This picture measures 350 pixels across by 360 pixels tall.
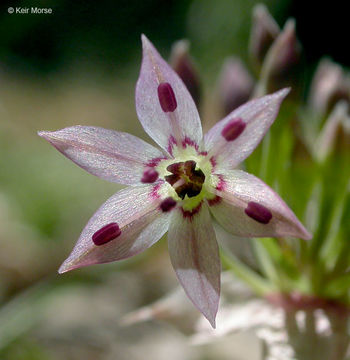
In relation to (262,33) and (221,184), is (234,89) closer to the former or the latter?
(262,33)

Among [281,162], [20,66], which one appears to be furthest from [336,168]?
[20,66]

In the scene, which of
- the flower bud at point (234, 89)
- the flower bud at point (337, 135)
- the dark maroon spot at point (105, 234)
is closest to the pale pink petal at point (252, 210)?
the dark maroon spot at point (105, 234)

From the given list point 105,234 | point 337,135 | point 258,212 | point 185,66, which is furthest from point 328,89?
point 105,234

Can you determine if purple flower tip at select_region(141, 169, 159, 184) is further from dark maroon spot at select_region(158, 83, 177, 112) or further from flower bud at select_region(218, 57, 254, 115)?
flower bud at select_region(218, 57, 254, 115)

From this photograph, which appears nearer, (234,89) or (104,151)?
(104,151)

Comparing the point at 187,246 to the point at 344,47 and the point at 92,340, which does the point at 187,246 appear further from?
the point at 344,47
